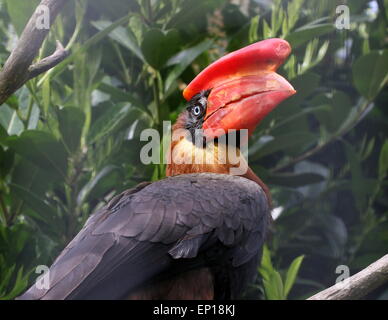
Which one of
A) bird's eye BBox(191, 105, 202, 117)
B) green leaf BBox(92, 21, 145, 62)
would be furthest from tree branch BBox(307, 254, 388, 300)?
green leaf BBox(92, 21, 145, 62)

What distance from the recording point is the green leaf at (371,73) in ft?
4.07

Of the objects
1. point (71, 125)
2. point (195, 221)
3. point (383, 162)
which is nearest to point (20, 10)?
point (71, 125)

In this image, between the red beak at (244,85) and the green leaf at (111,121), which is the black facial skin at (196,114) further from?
the green leaf at (111,121)

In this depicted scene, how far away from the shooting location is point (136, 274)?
85 cm

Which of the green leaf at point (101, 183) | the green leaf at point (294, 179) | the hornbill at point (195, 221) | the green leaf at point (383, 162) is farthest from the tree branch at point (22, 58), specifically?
the green leaf at point (383, 162)

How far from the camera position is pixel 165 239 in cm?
86

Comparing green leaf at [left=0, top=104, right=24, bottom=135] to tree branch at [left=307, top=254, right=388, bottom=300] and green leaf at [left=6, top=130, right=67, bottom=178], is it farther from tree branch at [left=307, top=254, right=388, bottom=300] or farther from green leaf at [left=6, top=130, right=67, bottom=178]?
tree branch at [left=307, top=254, right=388, bottom=300]

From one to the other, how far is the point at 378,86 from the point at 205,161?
0.44m

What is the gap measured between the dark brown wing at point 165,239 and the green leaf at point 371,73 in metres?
0.41

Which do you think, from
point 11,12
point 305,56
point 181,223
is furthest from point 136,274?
point 305,56

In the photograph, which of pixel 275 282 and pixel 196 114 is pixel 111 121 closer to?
pixel 196 114

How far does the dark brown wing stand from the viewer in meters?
0.82

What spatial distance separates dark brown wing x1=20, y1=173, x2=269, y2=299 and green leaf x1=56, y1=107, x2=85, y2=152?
20 cm

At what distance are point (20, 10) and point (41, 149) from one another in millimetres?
234
